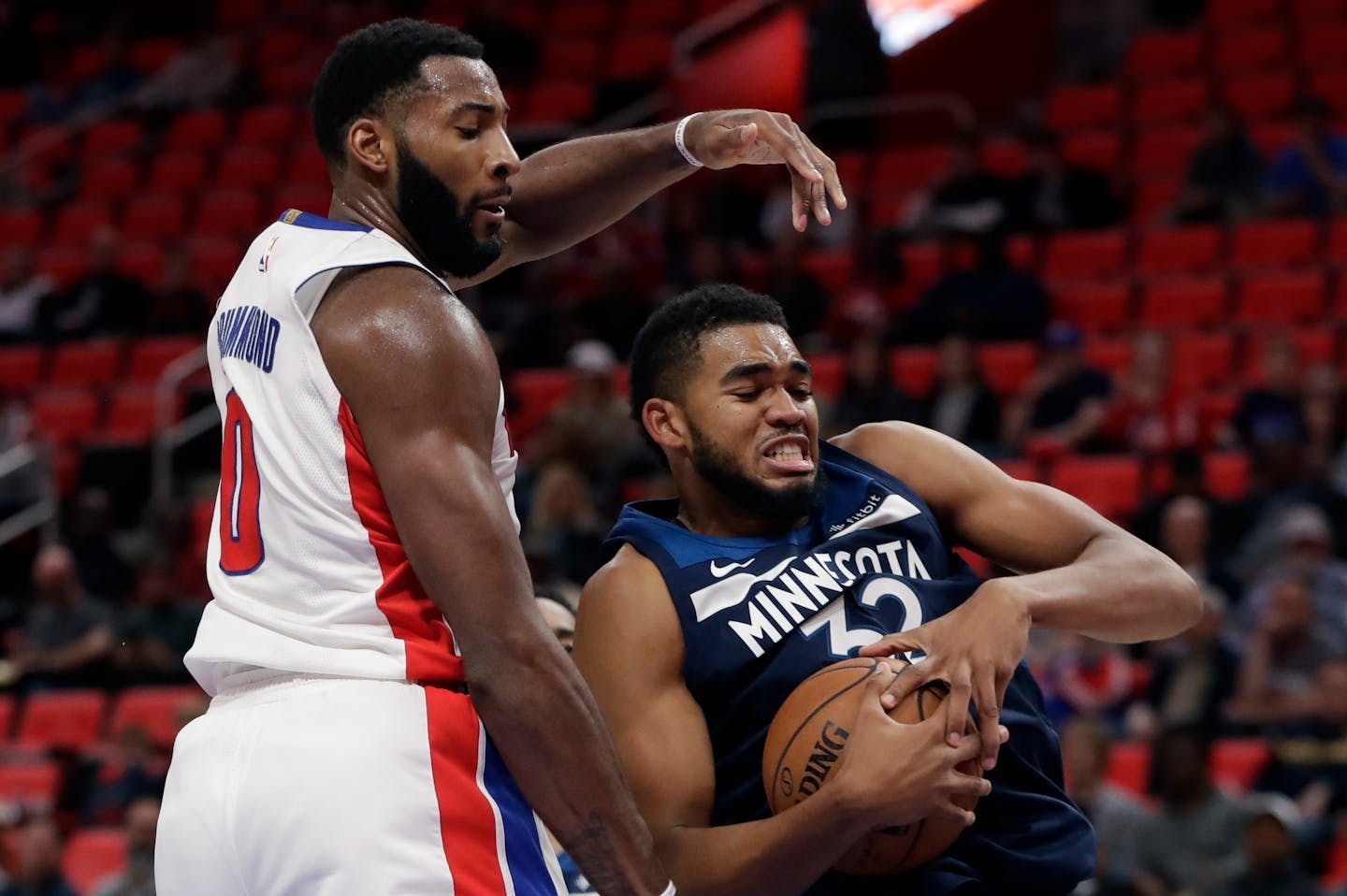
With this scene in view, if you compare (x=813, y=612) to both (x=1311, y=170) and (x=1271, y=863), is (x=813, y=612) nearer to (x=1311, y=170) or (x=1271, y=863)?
(x=1271, y=863)

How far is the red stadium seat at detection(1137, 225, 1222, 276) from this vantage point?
35.4ft

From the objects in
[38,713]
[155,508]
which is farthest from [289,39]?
[38,713]

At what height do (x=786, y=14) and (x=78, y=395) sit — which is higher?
(x=786, y=14)

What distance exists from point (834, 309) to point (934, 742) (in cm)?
867

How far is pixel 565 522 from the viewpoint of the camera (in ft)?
31.3

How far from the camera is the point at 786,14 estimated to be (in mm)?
13625

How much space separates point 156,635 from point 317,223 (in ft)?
25.7

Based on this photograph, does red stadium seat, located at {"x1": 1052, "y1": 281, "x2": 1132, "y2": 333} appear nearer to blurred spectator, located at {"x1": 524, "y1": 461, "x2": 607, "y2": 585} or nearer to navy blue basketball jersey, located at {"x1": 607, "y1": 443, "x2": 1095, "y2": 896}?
blurred spectator, located at {"x1": 524, "y1": 461, "x2": 607, "y2": 585}

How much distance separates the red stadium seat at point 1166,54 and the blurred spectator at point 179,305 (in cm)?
704

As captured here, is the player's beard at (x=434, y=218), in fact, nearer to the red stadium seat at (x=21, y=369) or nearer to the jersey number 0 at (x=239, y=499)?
the jersey number 0 at (x=239, y=499)

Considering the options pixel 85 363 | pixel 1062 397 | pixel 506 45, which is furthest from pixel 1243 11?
pixel 85 363

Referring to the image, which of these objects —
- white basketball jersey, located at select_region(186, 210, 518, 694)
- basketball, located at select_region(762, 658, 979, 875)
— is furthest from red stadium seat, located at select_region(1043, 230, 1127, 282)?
white basketball jersey, located at select_region(186, 210, 518, 694)

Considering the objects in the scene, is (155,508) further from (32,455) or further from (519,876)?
(519,876)

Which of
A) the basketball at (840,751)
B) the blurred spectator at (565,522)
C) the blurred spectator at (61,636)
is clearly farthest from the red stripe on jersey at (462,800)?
the blurred spectator at (61,636)
